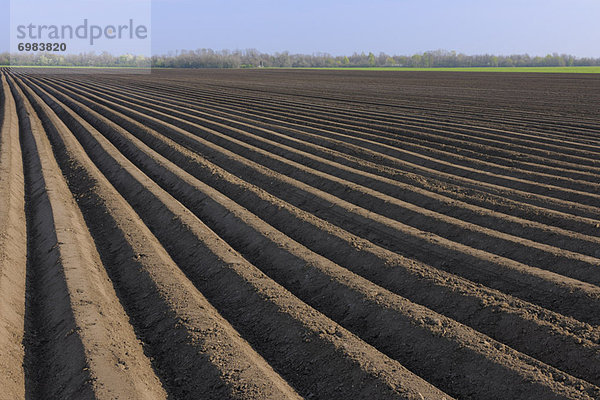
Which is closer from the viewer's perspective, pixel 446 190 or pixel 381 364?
pixel 381 364

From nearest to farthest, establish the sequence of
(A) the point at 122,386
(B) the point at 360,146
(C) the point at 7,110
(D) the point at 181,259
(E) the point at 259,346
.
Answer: (A) the point at 122,386, (E) the point at 259,346, (D) the point at 181,259, (B) the point at 360,146, (C) the point at 7,110

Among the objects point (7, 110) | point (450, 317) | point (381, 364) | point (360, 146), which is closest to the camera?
point (381, 364)

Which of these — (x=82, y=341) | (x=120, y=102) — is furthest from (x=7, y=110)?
(x=82, y=341)

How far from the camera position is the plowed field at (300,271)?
12.1ft

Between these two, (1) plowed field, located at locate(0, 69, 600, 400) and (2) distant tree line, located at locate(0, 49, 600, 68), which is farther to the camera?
(2) distant tree line, located at locate(0, 49, 600, 68)

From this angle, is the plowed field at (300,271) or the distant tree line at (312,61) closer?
the plowed field at (300,271)

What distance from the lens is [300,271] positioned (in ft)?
17.7

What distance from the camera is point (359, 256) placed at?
5762 millimetres

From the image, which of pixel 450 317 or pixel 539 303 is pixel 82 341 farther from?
pixel 539 303

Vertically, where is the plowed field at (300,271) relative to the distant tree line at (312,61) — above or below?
below

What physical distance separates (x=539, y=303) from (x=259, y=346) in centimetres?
244

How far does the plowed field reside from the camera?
12.1ft

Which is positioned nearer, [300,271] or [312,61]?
[300,271]

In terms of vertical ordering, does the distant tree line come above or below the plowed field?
above
